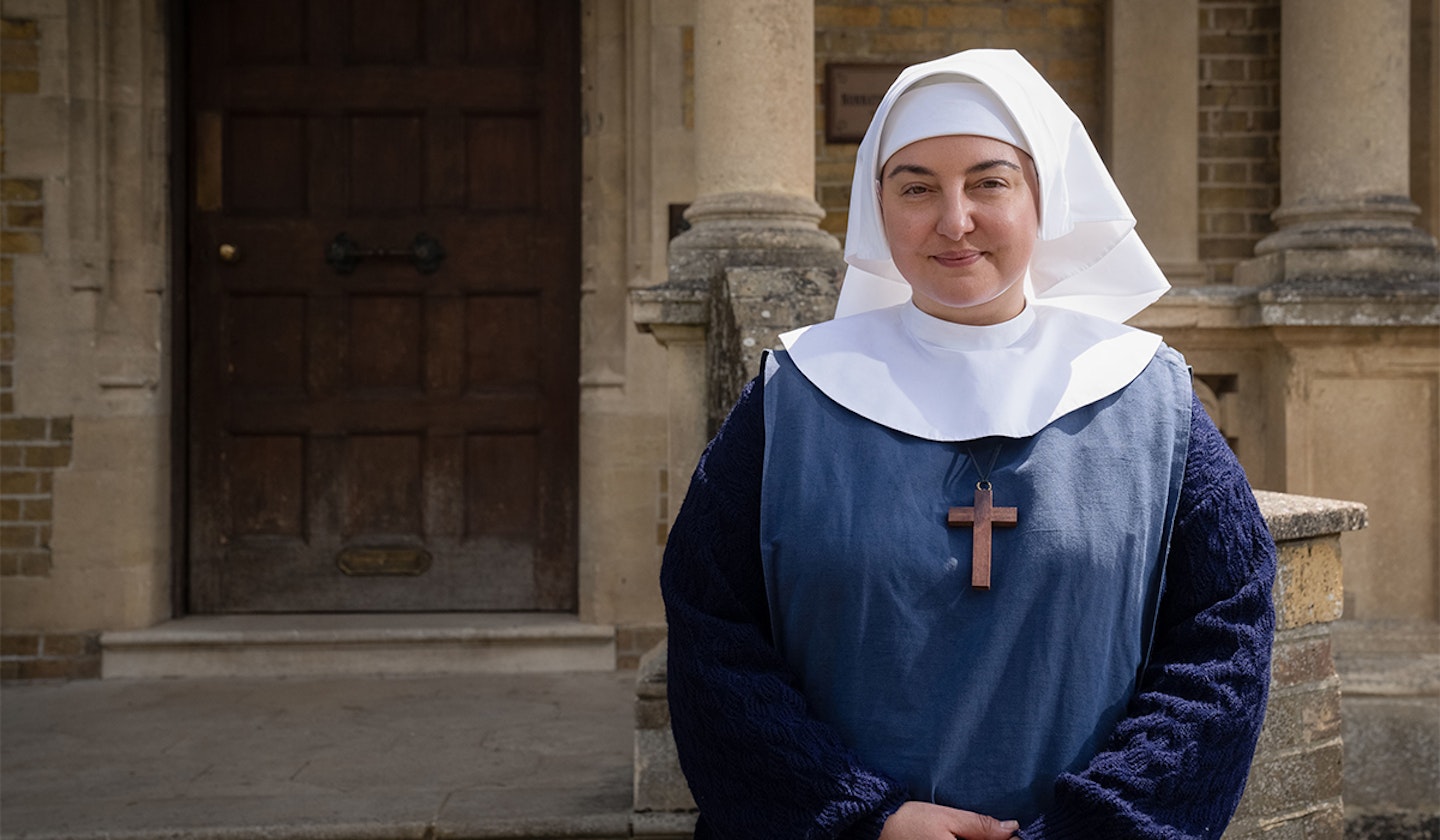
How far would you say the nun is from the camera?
1485mm

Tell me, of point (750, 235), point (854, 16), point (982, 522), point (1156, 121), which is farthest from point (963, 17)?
point (982, 522)

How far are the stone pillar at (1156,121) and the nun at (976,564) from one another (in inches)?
174

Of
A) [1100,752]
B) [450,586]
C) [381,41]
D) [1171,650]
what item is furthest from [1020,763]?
[381,41]

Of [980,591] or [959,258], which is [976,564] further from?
[959,258]

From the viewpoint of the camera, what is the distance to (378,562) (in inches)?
224

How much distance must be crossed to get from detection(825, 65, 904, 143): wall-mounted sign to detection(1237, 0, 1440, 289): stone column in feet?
5.69

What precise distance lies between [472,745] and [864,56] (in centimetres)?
326

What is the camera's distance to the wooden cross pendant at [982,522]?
1.46m

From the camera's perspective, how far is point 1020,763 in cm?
150

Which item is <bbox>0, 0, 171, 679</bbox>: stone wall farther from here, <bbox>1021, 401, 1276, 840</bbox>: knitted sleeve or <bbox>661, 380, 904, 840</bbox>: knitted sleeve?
<bbox>1021, 401, 1276, 840</bbox>: knitted sleeve

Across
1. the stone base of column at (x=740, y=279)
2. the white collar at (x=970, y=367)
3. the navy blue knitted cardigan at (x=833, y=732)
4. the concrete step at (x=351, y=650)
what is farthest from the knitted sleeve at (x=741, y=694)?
the concrete step at (x=351, y=650)

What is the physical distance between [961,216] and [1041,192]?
11 centimetres

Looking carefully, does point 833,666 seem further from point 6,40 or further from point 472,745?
point 6,40

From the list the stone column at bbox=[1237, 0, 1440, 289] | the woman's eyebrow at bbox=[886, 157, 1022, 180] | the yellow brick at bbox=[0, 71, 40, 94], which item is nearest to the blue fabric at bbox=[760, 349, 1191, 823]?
the woman's eyebrow at bbox=[886, 157, 1022, 180]
